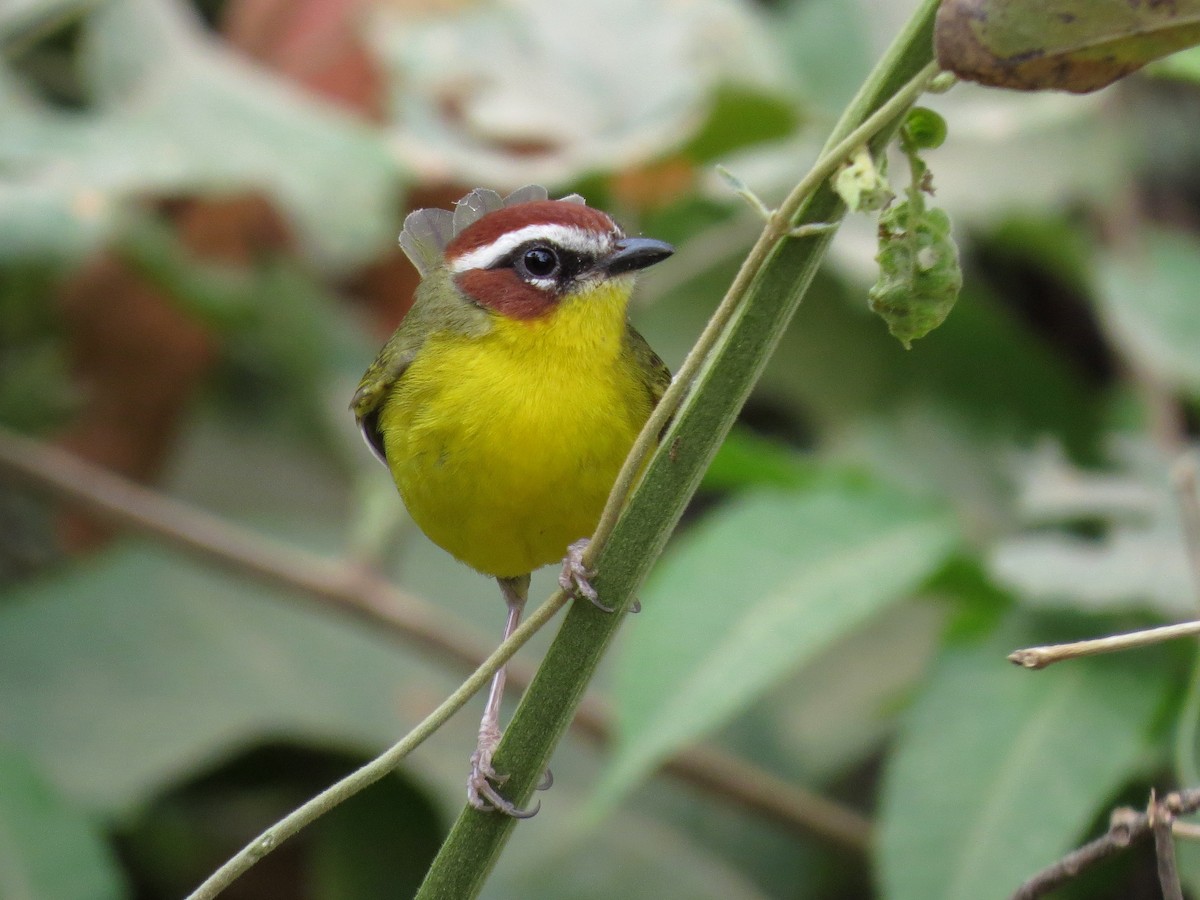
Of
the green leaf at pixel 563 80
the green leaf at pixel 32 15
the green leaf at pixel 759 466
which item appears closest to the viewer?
the green leaf at pixel 759 466

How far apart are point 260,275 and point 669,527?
2.85 meters

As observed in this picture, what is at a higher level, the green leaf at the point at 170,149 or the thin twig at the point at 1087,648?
the thin twig at the point at 1087,648

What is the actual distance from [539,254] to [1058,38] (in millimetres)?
1092

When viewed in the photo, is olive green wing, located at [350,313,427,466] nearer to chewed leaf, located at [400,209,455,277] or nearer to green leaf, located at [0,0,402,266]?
chewed leaf, located at [400,209,455,277]

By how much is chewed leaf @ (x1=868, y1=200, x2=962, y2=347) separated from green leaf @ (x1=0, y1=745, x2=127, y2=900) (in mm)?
1794

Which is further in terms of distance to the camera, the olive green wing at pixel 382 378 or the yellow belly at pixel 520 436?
the olive green wing at pixel 382 378

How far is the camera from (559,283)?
71.0 inches

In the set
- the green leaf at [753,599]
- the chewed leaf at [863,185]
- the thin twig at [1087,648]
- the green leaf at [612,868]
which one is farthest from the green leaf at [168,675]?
the chewed leaf at [863,185]

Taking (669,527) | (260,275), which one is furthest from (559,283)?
(260,275)

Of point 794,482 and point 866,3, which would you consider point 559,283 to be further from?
point 866,3

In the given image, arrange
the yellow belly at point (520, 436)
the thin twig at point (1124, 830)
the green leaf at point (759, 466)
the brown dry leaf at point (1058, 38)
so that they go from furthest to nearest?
the green leaf at point (759, 466)
the yellow belly at point (520, 436)
the thin twig at point (1124, 830)
the brown dry leaf at point (1058, 38)

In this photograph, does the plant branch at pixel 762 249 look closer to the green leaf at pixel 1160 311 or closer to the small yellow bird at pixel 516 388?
the small yellow bird at pixel 516 388

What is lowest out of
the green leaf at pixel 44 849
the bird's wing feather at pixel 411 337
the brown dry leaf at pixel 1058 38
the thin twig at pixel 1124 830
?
the green leaf at pixel 44 849

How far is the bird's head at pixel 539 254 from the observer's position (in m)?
A: 1.75
